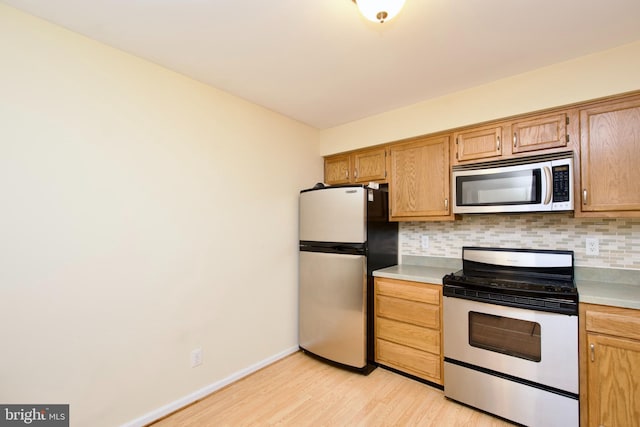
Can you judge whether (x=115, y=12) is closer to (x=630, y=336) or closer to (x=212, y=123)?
(x=212, y=123)

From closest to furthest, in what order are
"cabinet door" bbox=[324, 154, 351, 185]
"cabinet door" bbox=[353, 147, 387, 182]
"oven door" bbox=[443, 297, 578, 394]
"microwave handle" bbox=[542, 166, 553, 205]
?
"oven door" bbox=[443, 297, 578, 394] → "microwave handle" bbox=[542, 166, 553, 205] → "cabinet door" bbox=[353, 147, 387, 182] → "cabinet door" bbox=[324, 154, 351, 185]

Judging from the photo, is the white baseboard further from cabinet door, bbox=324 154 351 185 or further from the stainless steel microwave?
the stainless steel microwave

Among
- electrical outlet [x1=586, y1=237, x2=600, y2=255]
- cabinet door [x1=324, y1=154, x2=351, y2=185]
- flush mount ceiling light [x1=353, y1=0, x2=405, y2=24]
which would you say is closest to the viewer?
flush mount ceiling light [x1=353, y1=0, x2=405, y2=24]

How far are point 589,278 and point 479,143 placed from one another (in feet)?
4.10

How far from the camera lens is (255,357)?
102 inches

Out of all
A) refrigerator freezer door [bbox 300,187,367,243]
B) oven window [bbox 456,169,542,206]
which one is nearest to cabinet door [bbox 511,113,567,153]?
oven window [bbox 456,169,542,206]

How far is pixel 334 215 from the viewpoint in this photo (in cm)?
266

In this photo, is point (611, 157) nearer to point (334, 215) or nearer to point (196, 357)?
point (334, 215)

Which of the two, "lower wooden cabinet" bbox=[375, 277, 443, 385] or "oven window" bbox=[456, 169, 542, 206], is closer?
"oven window" bbox=[456, 169, 542, 206]

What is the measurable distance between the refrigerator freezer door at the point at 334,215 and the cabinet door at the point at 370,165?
50cm

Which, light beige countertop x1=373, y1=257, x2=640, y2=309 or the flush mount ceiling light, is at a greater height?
the flush mount ceiling light

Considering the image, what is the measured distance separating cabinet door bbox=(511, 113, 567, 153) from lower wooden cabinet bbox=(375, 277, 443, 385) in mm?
1232

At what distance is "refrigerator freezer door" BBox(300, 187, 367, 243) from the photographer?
2521 millimetres

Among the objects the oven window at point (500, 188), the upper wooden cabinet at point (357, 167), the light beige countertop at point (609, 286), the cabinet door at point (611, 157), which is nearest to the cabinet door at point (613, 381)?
the light beige countertop at point (609, 286)
